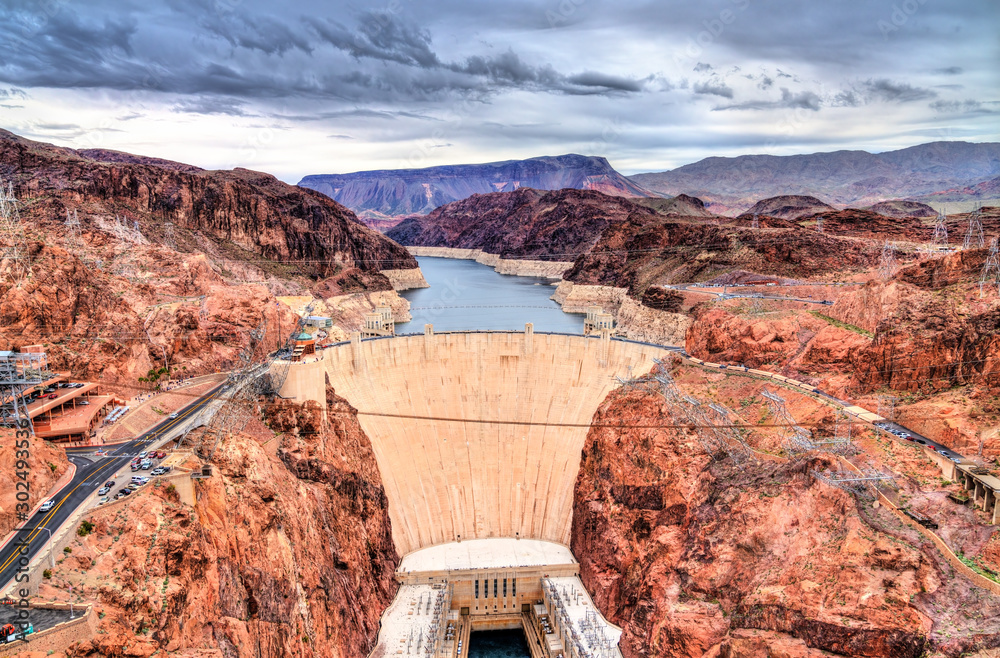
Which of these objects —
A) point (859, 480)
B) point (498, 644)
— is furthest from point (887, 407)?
point (498, 644)

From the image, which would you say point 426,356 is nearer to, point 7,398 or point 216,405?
point 216,405

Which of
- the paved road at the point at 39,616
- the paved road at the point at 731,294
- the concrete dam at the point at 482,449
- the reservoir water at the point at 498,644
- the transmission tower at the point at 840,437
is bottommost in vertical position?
the reservoir water at the point at 498,644

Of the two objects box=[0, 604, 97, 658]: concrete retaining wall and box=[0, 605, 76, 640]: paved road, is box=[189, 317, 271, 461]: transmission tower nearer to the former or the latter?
box=[0, 604, 97, 658]: concrete retaining wall

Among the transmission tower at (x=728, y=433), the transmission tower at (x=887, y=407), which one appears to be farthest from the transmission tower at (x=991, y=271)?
the transmission tower at (x=728, y=433)

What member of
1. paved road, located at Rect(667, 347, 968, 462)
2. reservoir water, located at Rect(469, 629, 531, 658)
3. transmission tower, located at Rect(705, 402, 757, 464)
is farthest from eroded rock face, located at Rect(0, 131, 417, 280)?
paved road, located at Rect(667, 347, 968, 462)

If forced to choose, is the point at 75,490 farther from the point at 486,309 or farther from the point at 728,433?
the point at 486,309

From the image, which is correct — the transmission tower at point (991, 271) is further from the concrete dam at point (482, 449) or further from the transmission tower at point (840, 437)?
the concrete dam at point (482, 449)
